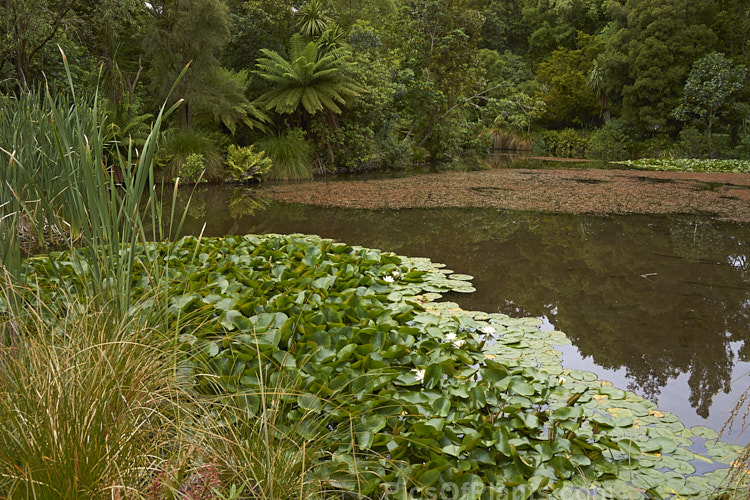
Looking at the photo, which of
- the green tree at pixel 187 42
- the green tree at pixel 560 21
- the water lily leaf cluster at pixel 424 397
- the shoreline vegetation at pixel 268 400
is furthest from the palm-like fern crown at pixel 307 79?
the green tree at pixel 560 21

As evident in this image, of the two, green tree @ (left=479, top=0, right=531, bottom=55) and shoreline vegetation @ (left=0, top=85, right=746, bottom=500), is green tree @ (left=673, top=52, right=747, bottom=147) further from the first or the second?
shoreline vegetation @ (left=0, top=85, right=746, bottom=500)

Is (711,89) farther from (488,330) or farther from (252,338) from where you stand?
(252,338)

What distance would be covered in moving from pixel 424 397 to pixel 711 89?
17.4 meters

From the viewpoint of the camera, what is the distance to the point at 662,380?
7.61 feet

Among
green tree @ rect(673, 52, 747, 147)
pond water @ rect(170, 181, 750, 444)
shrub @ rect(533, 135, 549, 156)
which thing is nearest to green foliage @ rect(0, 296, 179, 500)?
pond water @ rect(170, 181, 750, 444)

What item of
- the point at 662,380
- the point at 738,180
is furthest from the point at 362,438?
the point at 738,180

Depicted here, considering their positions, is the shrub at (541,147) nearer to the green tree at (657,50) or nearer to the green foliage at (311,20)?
the green tree at (657,50)

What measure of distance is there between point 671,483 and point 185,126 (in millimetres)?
10568

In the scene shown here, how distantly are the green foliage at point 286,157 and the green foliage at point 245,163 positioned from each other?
49 cm

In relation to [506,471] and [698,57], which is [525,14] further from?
[506,471]

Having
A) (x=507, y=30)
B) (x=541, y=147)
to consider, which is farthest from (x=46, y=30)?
(x=507, y=30)

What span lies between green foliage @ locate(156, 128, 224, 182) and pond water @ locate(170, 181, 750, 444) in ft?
8.06

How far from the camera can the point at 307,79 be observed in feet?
34.1

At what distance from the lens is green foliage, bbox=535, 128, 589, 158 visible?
65.7ft
